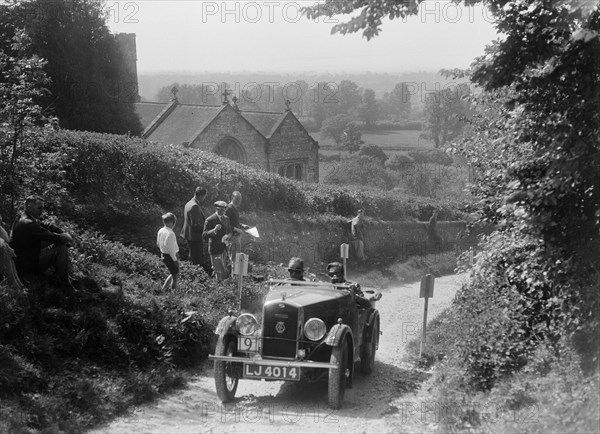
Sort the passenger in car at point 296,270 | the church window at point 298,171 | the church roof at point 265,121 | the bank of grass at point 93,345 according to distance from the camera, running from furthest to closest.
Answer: the church window at point 298,171
the church roof at point 265,121
the passenger in car at point 296,270
the bank of grass at point 93,345

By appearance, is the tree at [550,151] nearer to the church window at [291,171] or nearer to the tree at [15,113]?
the tree at [15,113]

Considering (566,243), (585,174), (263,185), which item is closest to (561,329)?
(566,243)

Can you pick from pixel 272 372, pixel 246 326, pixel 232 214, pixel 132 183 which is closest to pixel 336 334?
pixel 272 372

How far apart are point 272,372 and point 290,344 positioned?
0.57 meters

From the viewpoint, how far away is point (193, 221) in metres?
15.6

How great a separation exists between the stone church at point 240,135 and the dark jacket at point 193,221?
76.4ft

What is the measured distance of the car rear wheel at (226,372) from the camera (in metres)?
9.96

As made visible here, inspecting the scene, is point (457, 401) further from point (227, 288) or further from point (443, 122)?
point (443, 122)

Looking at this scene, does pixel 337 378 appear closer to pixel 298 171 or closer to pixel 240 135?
pixel 240 135

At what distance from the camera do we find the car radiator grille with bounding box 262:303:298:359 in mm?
10172

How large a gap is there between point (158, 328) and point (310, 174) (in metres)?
37.4

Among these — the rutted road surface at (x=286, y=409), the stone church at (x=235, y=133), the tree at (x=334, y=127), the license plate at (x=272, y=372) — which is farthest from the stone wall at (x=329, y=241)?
the tree at (x=334, y=127)

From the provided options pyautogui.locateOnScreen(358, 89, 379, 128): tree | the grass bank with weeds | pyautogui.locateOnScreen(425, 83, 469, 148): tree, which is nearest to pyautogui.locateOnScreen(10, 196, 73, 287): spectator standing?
the grass bank with weeds

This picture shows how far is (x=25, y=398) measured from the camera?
30.7 ft
